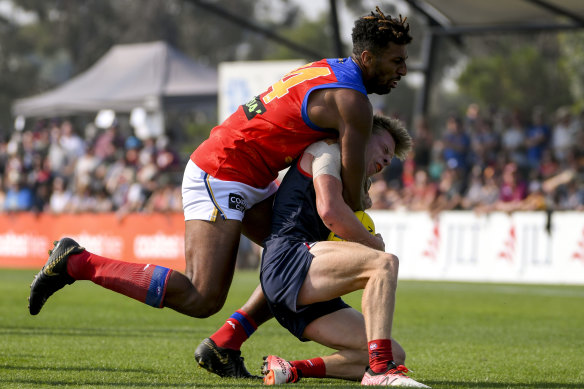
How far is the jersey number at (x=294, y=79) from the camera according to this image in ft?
18.3

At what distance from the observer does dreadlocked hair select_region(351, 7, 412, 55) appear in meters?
5.51

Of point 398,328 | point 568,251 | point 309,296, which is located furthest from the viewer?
point 568,251

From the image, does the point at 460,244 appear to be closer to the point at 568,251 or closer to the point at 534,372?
the point at 568,251

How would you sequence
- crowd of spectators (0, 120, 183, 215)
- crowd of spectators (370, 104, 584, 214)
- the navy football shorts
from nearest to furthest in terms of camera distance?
1. the navy football shorts
2. crowd of spectators (370, 104, 584, 214)
3. crowd of spectators (0, 120, 183, 215)

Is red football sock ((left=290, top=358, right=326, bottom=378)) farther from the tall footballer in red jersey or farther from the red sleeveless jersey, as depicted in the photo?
the red sleeveless jersey

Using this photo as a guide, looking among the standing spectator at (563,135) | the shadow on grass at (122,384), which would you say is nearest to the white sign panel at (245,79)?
the standing spectator at (563,135)

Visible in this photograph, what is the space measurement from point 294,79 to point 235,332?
5.28 feet

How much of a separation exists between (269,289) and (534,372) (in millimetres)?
2087

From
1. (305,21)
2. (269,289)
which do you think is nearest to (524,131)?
(269,289)

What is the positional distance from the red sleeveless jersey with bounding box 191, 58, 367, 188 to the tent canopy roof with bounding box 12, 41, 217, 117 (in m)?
25.9

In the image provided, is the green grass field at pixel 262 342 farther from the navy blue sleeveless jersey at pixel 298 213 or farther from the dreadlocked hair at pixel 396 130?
the dreadlocked hair at pixel 396 130

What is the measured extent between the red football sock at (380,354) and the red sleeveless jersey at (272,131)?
1215mm

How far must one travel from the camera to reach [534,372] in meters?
Answer: 6.49

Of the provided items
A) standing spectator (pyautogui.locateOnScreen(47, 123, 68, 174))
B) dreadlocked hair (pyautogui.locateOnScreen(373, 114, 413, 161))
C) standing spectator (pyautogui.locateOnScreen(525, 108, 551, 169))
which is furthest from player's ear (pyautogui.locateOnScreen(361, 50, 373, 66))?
standing spectator (pyautogui.locateOnScreen(47, 123, 68, 174))
